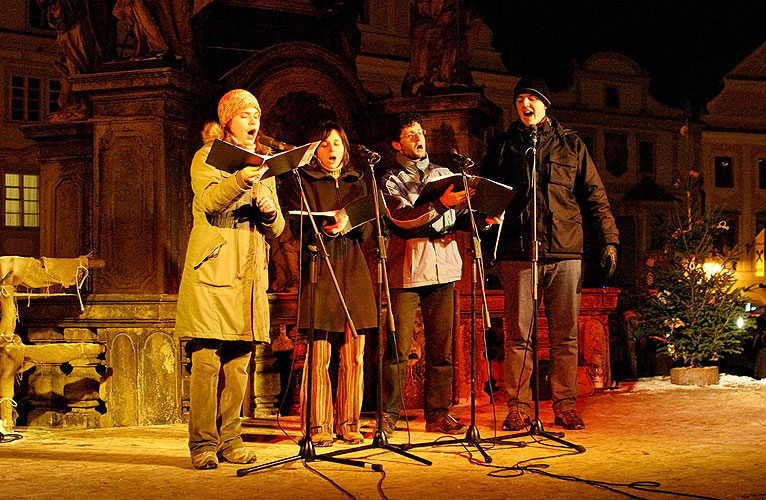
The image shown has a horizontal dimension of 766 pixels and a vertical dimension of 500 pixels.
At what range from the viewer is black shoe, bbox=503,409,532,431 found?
24.1 ft

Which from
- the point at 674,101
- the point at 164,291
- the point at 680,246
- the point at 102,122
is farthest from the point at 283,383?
the point at 674,101

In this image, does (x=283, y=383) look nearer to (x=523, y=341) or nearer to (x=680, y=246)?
(x=523, y=341)

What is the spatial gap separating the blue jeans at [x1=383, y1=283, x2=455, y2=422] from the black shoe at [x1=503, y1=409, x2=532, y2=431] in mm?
446

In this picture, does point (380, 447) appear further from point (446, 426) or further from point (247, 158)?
point (247, 158)

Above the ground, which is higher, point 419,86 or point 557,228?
point 419,86

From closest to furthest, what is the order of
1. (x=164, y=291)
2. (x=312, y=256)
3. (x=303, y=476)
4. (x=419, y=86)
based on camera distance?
(x=303, y=476) → (x=312, y=256) → (x=164, y=291) → (x=419, y=86)

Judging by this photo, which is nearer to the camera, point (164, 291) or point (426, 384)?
point (426, 384)

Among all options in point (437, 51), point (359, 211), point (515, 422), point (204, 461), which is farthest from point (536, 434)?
point (437, 51)

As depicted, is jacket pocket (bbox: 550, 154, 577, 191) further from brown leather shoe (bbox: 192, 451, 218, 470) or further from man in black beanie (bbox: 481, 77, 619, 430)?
brown leather shoe (bbox: 192, 451, 218, 470)

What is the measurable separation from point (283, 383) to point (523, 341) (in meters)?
2.65

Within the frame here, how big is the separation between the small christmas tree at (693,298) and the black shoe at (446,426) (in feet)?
16.0

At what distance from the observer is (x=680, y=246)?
12203mm

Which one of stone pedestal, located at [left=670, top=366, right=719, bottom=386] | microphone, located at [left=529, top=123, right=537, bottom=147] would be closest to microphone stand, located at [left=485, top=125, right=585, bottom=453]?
microphone, located at [left=529, top=123, right=537, bottom=147]

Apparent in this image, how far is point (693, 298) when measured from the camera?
458 inches
